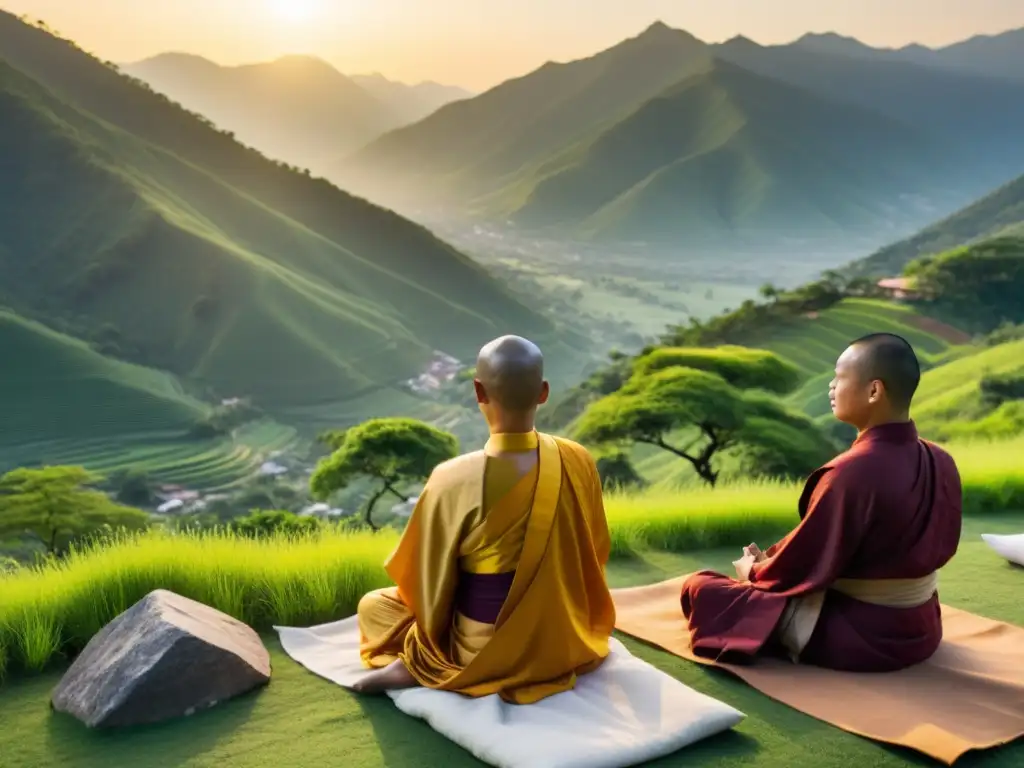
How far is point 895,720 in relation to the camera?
2930 millimetres

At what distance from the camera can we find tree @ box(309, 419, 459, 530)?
38.4ft

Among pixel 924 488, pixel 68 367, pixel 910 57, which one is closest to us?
pixel 924 488

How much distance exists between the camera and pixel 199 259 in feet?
113

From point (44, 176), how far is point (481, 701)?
127ft

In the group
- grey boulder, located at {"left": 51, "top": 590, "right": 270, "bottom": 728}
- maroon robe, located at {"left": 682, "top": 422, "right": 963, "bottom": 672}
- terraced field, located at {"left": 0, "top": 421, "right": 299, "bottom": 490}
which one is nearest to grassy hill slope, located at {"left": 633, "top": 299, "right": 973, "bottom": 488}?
terraced field, located at {"left": 0, "top": 421, "right": 299, "bottom": 490}

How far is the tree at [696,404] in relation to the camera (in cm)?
1113

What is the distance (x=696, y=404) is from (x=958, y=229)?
2929 centimetres

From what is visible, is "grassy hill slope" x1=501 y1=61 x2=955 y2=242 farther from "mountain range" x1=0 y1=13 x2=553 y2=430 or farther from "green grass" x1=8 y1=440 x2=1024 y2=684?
"green grass" x1=8 y1=440 x2=1024 y2=684

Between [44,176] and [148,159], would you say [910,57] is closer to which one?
[148,159]

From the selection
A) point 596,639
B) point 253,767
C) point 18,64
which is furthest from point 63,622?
point 18,64

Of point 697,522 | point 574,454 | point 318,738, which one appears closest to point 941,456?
point 574,454

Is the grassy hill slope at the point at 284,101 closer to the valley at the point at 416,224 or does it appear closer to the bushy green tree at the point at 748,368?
the valley at the point at 416,224

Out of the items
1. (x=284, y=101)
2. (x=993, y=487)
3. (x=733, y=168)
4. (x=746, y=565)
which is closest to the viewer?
(x=746, y=565)

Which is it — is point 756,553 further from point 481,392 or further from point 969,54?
point 969,54
